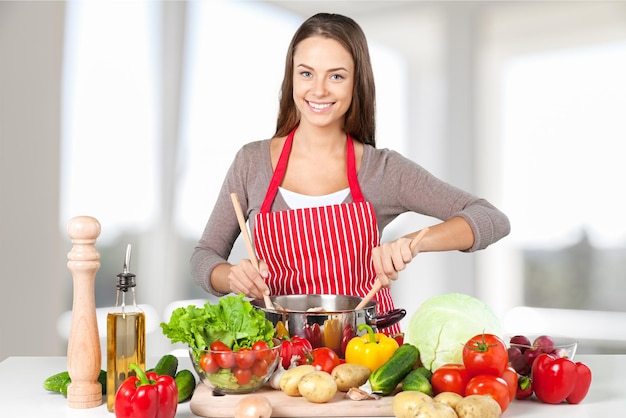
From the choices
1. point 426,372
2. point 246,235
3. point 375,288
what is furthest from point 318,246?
point 426,372

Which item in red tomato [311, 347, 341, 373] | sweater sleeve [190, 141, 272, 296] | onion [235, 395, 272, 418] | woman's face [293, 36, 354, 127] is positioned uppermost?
woman's face [293, 36, 354, 127]

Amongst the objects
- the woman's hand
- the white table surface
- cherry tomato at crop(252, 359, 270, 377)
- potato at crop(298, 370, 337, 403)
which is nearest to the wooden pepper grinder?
the white table surface

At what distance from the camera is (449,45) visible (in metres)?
4.83

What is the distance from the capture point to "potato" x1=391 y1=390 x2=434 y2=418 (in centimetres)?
158

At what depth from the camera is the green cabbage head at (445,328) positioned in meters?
1.88

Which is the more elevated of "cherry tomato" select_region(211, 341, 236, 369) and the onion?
"cherry tomato" select_region(211, 341, 236, 369)

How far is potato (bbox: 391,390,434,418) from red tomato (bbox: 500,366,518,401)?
222 millimetres

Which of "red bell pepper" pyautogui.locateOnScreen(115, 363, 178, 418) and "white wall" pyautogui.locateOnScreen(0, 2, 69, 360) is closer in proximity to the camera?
"red bell pepper" pyautogui.locateOnScreen(115, 363, 178, 418)

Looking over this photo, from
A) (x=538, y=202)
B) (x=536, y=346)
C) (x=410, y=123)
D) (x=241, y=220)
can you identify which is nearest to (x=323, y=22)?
(x=241, y=220)

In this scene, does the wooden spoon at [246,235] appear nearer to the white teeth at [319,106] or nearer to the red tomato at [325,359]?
the red tomato at [325,359]

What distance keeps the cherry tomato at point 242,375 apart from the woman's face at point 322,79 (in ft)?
4.00

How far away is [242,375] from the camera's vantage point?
175cm

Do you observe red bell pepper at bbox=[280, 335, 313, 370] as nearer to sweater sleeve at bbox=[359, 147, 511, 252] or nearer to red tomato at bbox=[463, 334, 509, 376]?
red tomato at bbox=[463, 334, 509, 376]

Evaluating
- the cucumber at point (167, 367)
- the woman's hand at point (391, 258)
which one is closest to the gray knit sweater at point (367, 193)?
the woman's hand at point (391, 258)
